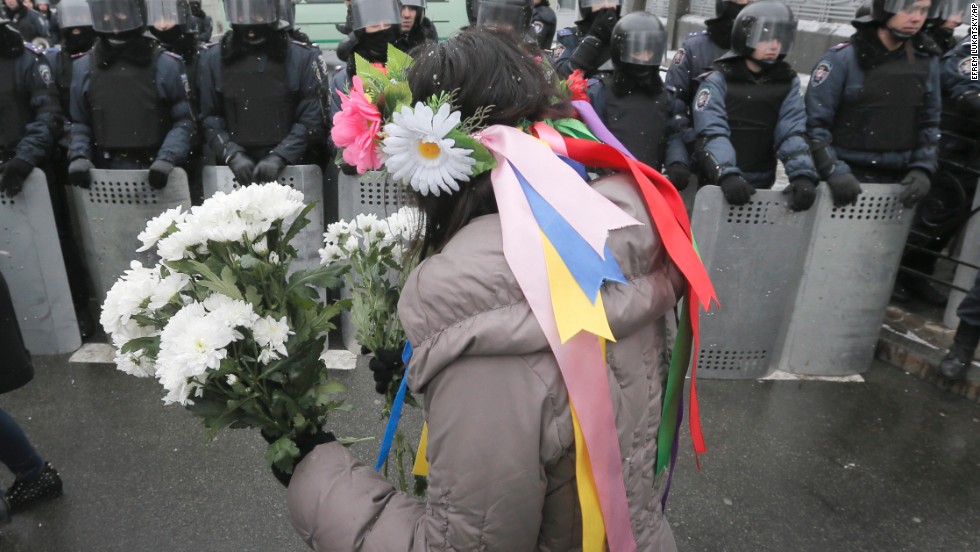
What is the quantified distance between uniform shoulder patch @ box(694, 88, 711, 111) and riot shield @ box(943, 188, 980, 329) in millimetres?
1812

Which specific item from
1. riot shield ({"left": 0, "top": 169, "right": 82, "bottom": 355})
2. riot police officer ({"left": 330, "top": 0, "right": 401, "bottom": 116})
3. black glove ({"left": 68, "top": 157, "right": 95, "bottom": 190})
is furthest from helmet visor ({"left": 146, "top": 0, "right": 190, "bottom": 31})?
riot shield ({"left": 0, "top": 169, "right": 82, "bottom": 355})

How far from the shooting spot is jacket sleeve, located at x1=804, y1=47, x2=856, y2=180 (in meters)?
3.99

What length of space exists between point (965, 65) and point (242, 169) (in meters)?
4.55

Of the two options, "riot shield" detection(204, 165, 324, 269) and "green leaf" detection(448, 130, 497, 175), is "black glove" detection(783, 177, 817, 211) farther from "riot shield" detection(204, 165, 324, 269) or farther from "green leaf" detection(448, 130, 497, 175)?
"green leaf" detection(448, 130, 497, 175)

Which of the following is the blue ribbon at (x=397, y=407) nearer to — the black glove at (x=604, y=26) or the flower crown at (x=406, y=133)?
the flower crown at (x=406, y=133)

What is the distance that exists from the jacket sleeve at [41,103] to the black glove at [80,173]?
0.30 meters

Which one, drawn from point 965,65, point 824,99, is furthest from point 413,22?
point 965,65

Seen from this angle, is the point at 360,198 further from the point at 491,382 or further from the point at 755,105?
the point at 491,382

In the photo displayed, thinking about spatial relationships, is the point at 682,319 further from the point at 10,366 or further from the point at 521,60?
the point at 10,366

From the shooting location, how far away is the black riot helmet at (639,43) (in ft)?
14.0

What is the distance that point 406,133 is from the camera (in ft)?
4.08

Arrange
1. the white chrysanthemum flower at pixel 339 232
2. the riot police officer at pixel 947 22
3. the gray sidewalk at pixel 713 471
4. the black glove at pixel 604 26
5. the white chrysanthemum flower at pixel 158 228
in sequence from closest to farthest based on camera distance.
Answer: the white chrysanthemum flower at pixel 158 228, the white chrysanthemum flower at pixel 339 232, the gray sidewalk at pixel 713 471, the riot police officer at pixel 947 22, the black glove at pixel 604 26

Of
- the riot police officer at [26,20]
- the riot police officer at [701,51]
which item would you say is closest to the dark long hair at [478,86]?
the riot police officer at [701,51]

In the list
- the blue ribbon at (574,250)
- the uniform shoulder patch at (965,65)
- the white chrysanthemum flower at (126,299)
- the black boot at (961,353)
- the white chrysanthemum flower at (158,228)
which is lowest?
the black boot at (961,353)
